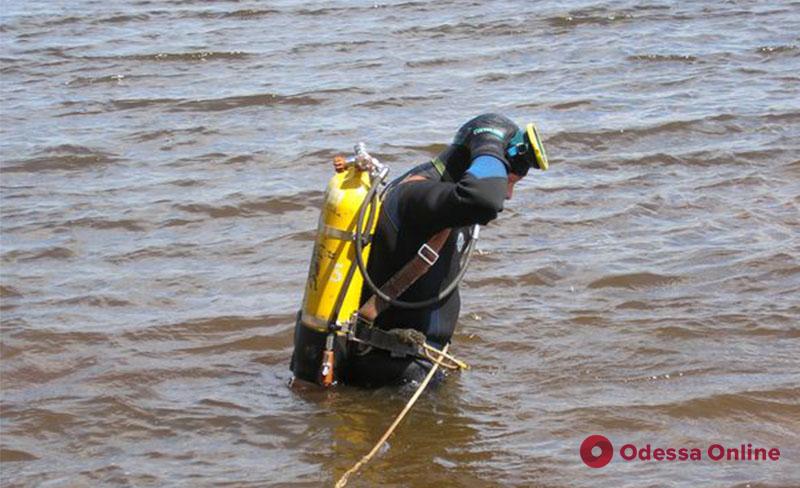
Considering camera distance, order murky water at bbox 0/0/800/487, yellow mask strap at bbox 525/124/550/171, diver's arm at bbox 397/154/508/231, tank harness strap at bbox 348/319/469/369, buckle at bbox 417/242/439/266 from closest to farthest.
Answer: diver's arm at bbox 397/154/508/231
yellow mask strap at bbox 525/124/550/171
buckle at bbox 417/242/439/266
tank harness strap at bbox 348/319/469/369
murky water at bbox 0/0/800/487

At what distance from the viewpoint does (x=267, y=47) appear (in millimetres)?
13898

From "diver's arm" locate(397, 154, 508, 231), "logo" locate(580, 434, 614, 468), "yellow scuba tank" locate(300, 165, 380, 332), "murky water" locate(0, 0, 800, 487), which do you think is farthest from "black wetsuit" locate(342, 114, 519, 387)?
"logo" locate(580, 434, 614, 468)

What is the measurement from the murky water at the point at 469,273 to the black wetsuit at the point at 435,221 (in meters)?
0.21

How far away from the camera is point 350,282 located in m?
5.63

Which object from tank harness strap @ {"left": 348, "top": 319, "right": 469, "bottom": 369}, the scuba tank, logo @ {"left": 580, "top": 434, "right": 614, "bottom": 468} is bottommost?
logo @ {"left": 580, "top": 434, "right": 614, "bottom": 468}

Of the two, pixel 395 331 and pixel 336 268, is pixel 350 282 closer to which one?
pixel 336 268

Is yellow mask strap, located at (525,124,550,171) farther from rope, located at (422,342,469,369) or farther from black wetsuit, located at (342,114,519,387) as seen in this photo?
rope, located at (422,342,469,369)

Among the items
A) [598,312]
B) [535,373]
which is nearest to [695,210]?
[598,312]

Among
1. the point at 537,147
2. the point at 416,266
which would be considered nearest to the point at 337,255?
the point at 416,266

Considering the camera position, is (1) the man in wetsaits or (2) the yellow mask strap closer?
(1) the man in wetsaits

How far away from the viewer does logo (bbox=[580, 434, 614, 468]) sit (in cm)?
559

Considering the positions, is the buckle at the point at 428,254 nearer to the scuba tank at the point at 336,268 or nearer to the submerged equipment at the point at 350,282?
the submerged equipment at the point at 350,282

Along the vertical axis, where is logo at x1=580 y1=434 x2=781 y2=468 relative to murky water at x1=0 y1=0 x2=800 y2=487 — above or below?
below

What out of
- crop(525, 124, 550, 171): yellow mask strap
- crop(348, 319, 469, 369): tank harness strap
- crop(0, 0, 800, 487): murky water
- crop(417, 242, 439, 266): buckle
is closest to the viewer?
crop(525, 124, 550, 171): yellow mask strap
